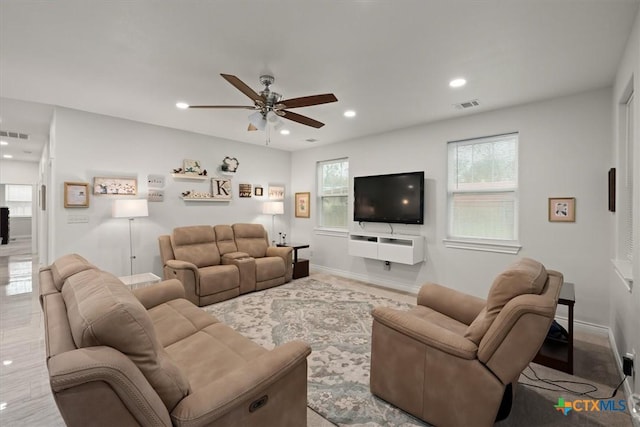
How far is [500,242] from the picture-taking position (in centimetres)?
383

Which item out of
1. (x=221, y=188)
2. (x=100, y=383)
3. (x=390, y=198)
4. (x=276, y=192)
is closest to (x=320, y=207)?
(x=276, y=192)

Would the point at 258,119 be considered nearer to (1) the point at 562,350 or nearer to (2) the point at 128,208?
(2) the point at 128,208

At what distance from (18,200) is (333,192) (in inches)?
477

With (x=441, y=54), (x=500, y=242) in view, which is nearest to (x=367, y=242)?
(x=500, y=242)

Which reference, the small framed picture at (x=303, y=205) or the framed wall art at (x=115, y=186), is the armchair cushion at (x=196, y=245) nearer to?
the framed wall art at (x=115, y=186)

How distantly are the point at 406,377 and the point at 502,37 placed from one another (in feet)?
8.48

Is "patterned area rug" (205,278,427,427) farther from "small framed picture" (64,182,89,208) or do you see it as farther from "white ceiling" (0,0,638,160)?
"white ceiling" (0,0,638,160)

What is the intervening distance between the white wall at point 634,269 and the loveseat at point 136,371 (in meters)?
2.15

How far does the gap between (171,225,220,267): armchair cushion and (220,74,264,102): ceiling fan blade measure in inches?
109

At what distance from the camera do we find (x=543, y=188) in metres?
3.48

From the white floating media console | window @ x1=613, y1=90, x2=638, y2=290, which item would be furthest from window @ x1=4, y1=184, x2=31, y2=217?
window @ x1=613, y1=90, x2=638, y2=290

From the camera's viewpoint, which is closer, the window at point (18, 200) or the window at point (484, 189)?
the window at point (484, 189)

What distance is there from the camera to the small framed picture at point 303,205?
6319 millimetres

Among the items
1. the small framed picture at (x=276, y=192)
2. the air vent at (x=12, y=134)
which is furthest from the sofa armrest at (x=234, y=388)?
the air vent at (x=12, y=134)
